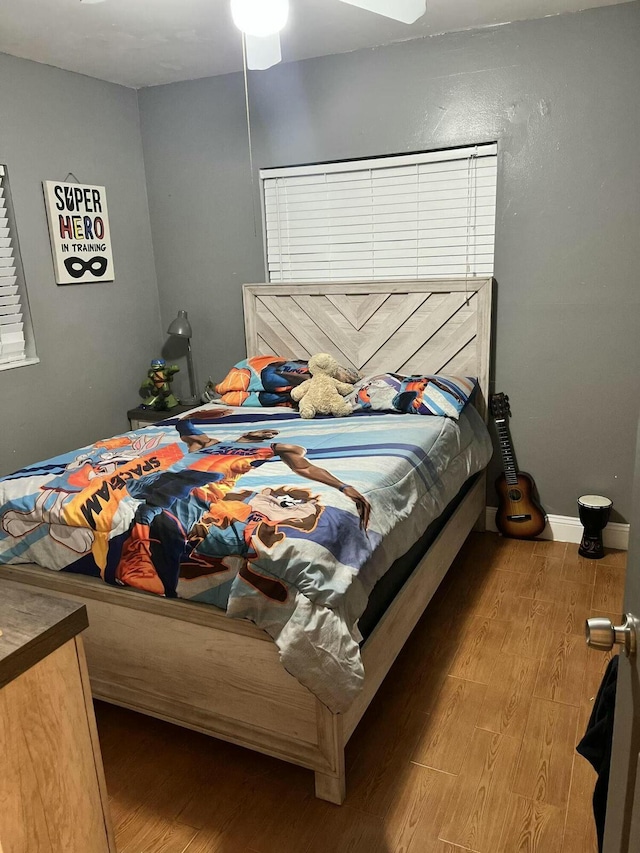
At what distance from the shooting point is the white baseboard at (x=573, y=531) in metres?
3.35

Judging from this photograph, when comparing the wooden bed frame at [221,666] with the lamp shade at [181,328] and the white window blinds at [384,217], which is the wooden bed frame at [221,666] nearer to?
the white window blinds at [384,217]

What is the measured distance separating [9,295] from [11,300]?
0.03m

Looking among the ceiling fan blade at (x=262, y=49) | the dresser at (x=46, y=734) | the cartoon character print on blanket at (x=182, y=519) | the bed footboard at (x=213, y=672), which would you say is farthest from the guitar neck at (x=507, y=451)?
the dresser at (x=46, y=734)

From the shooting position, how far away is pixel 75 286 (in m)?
3.66

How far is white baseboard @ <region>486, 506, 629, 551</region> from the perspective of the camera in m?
3.35

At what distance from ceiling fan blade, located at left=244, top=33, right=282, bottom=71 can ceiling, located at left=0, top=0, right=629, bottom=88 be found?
1.47 ft

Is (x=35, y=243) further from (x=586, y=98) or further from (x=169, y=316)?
(x=586, y=98)

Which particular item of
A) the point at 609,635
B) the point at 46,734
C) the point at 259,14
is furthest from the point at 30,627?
the point at 259,14

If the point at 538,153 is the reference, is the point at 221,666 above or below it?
below

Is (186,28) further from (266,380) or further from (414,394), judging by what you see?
(414,394)

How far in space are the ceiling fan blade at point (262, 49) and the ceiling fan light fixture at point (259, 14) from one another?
154 millimetres

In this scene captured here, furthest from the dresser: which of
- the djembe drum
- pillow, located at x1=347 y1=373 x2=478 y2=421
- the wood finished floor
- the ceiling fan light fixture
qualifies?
the djembe drum

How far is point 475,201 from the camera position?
132 inches

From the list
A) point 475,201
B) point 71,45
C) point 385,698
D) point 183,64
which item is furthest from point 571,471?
point 71,45
